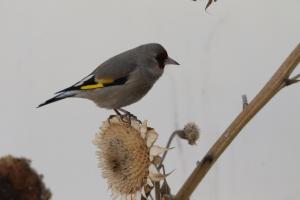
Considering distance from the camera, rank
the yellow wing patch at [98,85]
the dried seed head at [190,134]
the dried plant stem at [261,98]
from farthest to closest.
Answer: the yellow wing patch at [98,85], the dried seed head at [190,134], the dried plant stem at [261,98]

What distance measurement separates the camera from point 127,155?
0.52m

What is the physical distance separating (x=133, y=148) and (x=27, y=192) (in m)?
0.12

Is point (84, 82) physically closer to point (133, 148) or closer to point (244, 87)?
point (133, 148)

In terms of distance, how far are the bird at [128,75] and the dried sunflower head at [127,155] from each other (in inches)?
4.7

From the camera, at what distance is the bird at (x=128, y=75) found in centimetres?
64

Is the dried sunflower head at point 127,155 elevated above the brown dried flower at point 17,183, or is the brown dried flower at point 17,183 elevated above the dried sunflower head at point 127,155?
the brown dried flower at point 17,183

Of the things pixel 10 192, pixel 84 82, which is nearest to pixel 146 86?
pixel 84 82

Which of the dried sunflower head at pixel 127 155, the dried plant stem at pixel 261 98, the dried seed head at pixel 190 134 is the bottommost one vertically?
the dried sunflower head at pixel 127 155

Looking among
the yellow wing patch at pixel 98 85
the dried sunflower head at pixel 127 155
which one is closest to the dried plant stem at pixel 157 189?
the dried sunflower head at pixel 127 155

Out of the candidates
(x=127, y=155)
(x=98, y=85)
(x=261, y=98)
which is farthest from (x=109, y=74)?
(x=261, y=98)

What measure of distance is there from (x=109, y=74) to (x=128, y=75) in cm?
4

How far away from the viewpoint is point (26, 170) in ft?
1.42

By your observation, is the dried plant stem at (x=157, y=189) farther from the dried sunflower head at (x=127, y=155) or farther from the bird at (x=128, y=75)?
the bird at (x=128, y=75)

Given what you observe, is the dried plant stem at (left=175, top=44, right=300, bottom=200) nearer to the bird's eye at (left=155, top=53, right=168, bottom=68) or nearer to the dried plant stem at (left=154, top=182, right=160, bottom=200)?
the dried plant stem at (left=154, top=182, right=160, bottom=200)
